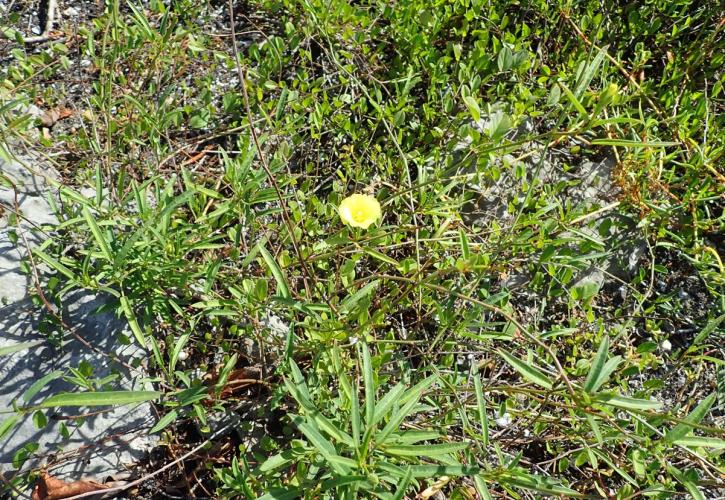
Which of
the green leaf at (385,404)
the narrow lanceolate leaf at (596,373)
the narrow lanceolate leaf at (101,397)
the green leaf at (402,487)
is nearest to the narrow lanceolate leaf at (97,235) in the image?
the narrow lanceolate leaf at (101,397)

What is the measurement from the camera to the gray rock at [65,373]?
6.26 feet

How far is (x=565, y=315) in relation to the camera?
8.25 feet

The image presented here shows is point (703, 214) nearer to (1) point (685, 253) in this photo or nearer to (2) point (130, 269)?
(1) point (685, 253)

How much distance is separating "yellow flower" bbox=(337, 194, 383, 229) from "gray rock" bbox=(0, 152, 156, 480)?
0.79 metres

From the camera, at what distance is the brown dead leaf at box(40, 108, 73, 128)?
252 cm

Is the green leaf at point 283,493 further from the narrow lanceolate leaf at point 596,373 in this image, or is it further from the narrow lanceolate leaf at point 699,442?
the narrow lanceolate leaf at point 699,442

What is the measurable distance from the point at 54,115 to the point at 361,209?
1.38 m

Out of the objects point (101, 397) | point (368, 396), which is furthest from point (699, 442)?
point (101, 397)

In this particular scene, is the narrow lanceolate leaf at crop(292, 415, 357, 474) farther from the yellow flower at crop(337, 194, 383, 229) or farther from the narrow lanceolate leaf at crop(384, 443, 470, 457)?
the yellow flower at crop(337, 194, 383, 229)

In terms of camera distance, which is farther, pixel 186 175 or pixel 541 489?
pixel 186 175

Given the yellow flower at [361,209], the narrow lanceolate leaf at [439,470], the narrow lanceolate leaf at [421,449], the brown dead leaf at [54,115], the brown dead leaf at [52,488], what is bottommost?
the brown dead leaf at [52,488]

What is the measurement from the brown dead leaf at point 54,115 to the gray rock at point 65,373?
0.46 metres

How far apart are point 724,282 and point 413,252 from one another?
1.21 meters

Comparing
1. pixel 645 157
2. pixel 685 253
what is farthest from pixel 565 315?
pixel 645 157
